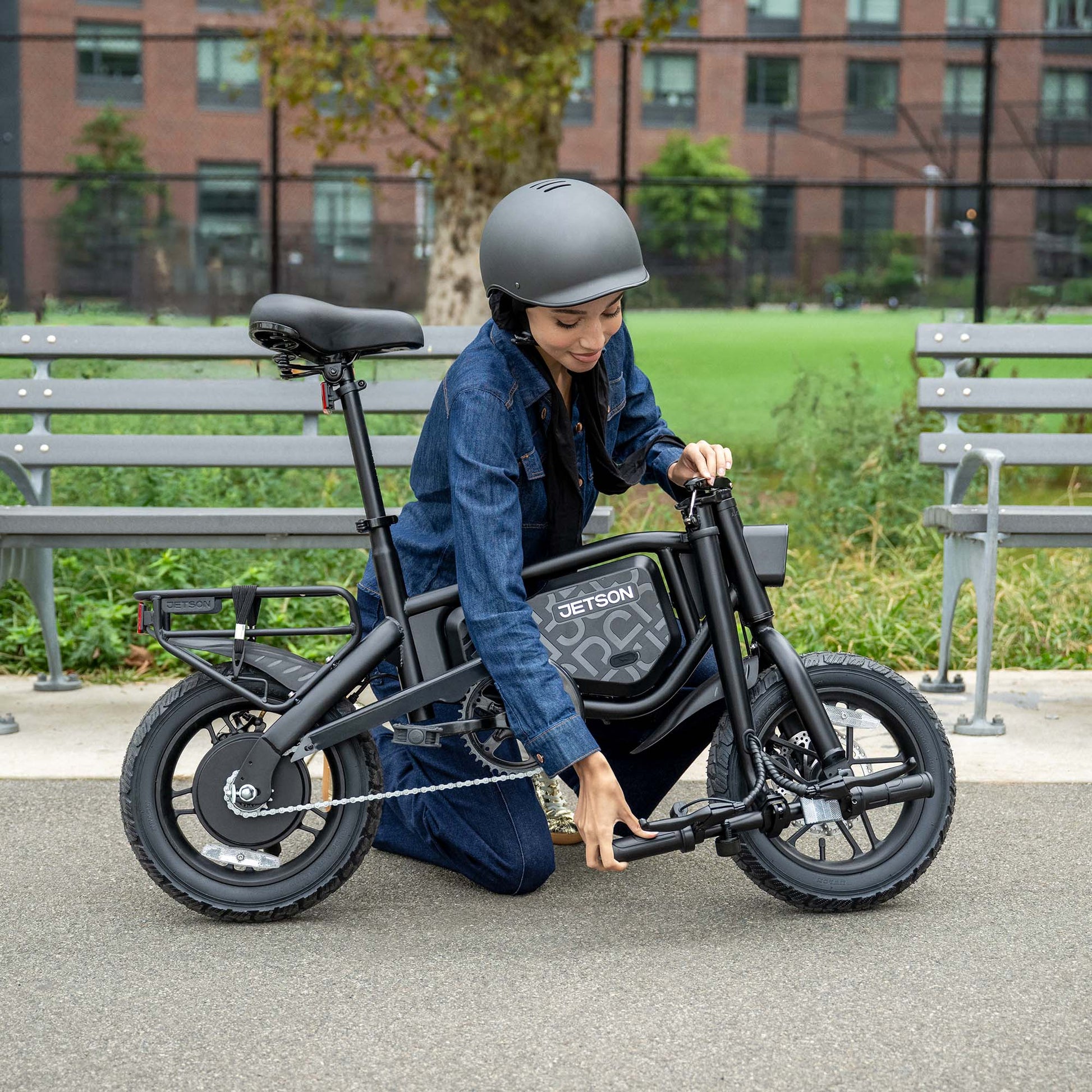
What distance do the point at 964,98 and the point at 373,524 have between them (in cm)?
4053

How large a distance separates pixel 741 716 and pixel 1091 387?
8.36 feet

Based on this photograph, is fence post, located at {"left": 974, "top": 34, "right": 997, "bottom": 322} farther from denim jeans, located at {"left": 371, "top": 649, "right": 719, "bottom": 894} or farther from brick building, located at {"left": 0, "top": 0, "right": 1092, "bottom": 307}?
denim jeans, located at {"left": 371, "top": 649, "right": 719, "bottom": 894}

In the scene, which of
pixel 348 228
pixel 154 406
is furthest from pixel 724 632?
pixel 348 228

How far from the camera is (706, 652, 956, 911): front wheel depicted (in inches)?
115

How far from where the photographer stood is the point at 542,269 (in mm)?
2773

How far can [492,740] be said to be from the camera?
2984mm

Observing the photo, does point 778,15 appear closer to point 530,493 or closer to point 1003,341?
→ point 1003,341

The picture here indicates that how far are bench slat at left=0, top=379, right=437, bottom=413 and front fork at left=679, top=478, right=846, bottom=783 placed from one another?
76.9 inches

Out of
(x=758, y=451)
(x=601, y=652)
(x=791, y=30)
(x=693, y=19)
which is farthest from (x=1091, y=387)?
(x=791, y=30)

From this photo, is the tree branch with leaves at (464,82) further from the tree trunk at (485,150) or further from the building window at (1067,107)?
the building window at (1067,107)

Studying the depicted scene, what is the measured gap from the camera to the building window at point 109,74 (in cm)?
3238

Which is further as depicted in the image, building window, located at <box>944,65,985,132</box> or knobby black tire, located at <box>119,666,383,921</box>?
building window, located at <box>944,65,985,132</box>

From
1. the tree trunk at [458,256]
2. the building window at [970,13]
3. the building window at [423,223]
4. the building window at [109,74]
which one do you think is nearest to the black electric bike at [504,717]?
the tree trunk at [458,256]

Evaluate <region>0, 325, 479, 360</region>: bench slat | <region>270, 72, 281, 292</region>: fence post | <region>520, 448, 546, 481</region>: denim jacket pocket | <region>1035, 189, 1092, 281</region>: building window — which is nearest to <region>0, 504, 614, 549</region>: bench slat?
<region>0, 325, 479, 360</region>: bench slat
